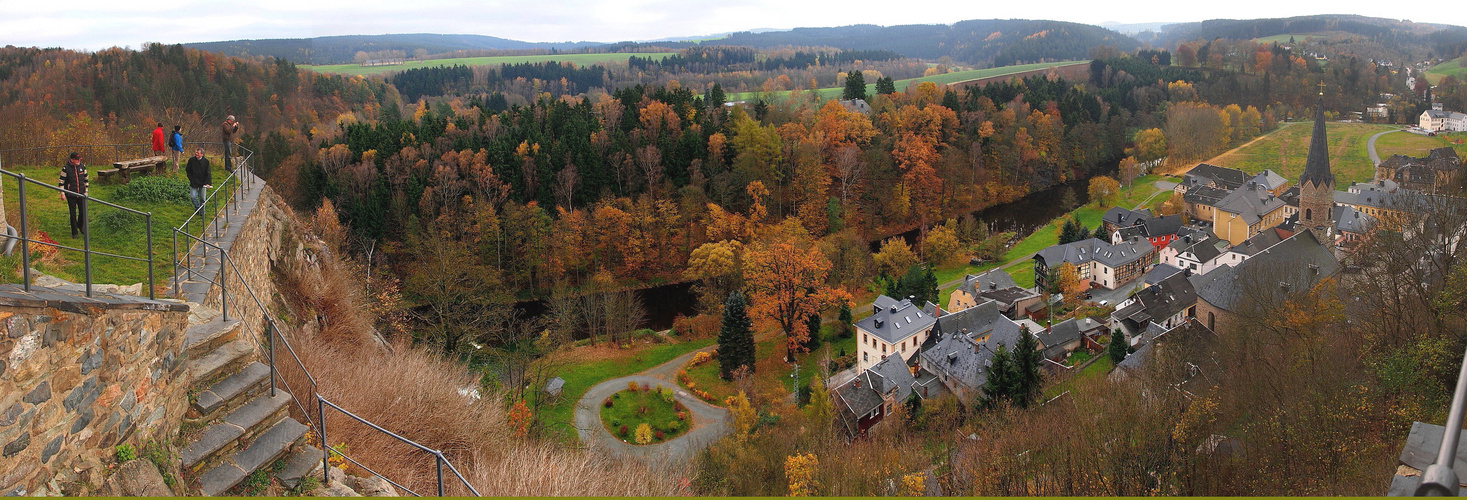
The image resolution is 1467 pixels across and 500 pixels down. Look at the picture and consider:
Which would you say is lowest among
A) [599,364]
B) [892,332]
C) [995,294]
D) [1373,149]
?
[599,364]

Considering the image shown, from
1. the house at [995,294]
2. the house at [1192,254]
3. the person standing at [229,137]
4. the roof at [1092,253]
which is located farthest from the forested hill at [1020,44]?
the person standing at [229,137]

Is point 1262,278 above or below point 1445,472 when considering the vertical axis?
below

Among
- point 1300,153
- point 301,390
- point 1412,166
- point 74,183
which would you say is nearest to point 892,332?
point 301,390

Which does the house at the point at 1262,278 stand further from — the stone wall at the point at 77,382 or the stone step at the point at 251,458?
the stone wall at the point at 77,382

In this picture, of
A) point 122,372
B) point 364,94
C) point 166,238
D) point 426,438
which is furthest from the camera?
point 364,94

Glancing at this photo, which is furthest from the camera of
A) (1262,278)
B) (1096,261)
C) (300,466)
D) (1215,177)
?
(1215,177)

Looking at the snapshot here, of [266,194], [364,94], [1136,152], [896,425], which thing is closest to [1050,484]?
[896,425]

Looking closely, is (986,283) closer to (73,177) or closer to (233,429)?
(73,177)

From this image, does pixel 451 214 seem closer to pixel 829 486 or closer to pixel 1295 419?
pixel 829 486
